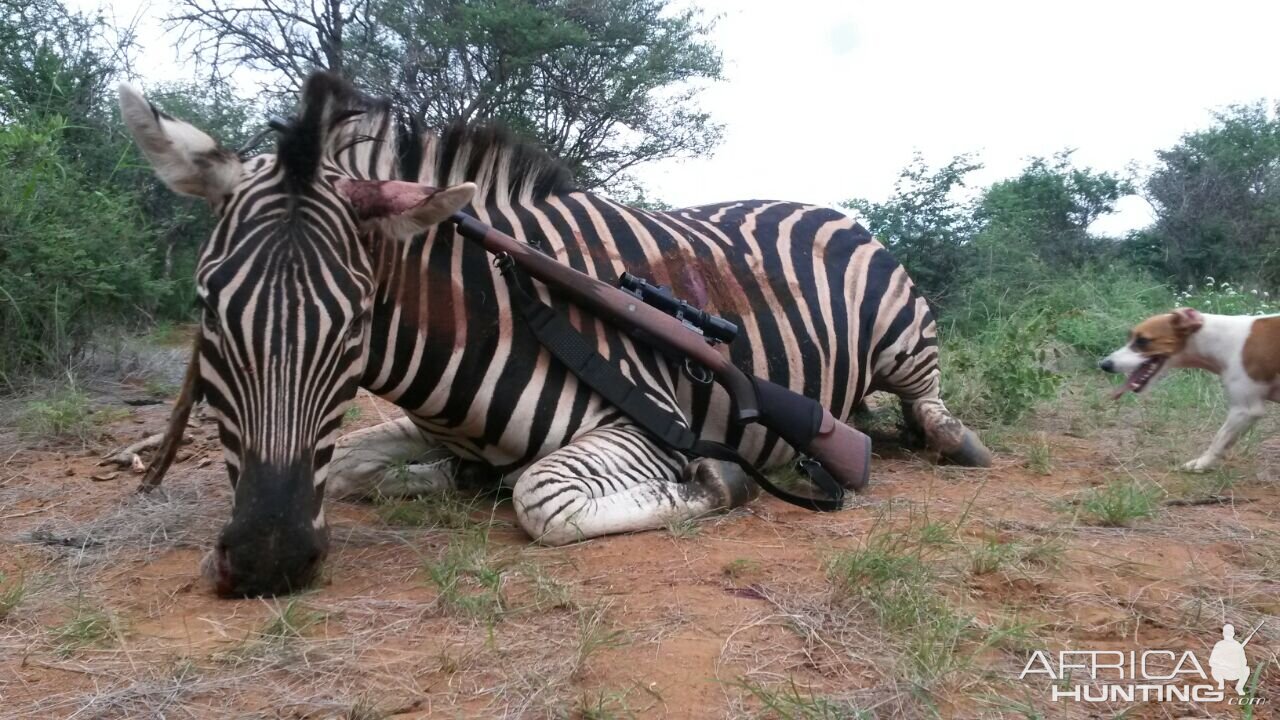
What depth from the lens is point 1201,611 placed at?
6.24 ft

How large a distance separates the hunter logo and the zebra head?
5.59 ft

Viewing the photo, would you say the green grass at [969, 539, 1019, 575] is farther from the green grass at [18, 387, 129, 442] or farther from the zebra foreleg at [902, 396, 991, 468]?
the green grass at [18, 387, 129, 442]

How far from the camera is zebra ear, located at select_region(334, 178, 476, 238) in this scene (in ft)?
7.54

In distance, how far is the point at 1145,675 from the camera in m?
1.64

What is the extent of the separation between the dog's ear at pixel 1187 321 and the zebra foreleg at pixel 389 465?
3.92 metres

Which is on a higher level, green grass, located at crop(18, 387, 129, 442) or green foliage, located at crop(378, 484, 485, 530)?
green foliage, located at crop(378, 484, 485, 530)

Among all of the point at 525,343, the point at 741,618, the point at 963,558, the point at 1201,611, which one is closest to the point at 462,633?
the point at 741,618

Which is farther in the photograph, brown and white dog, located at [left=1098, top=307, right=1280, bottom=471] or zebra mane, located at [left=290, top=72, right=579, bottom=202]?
brown and white dog, located at [left=1098, top=307, right=1280, bottom=471]

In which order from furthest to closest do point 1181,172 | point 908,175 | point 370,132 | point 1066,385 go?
1. point 1181,172
2. point 908,175
3. point 1066,385
4. point 370,132

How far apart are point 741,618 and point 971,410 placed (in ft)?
11.4

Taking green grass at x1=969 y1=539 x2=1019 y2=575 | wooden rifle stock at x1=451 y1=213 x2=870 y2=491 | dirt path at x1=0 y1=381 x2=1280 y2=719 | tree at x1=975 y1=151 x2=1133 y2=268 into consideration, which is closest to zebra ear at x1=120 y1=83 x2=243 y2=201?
wooden rifle stock at x1=451 y1=213 x2=870 y2=491

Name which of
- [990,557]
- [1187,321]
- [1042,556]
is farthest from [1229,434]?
[990,557]

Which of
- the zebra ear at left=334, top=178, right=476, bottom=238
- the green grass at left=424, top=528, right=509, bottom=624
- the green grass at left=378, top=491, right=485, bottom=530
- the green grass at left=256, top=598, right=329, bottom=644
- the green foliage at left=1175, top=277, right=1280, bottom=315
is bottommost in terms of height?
the green grass at left=378, top=491, right=485, bottom=530

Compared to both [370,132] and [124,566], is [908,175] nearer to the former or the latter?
[370,132]
